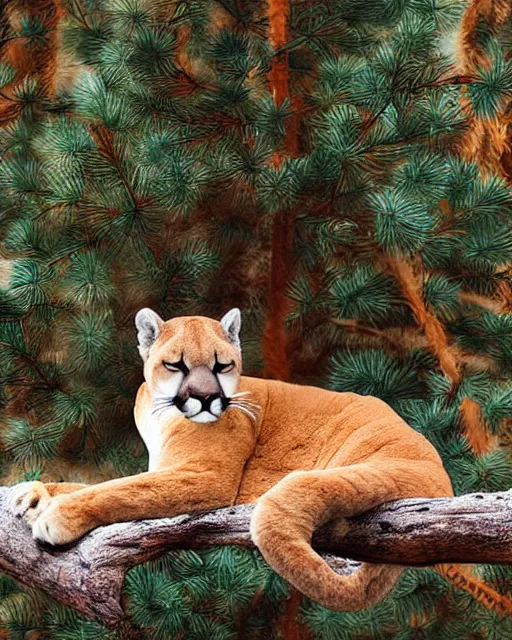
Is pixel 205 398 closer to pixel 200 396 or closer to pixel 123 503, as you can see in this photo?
pixel 200 396

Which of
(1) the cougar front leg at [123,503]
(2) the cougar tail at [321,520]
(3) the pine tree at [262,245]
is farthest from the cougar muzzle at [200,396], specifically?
(3) the pine tree at [262,245]

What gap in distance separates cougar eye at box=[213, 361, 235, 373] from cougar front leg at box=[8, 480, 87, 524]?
440 mm

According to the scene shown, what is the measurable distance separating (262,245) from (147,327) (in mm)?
1418

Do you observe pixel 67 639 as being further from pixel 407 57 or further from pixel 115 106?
pixel 407 57

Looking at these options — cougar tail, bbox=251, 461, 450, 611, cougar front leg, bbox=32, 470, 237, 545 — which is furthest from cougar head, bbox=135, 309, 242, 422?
cougar tail, bbox=251, 461, 450, 611

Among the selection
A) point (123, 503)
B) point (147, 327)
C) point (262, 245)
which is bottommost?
point (262, 245)

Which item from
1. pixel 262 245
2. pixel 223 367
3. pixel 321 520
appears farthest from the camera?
pixel 262 245

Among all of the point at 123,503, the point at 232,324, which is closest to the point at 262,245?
the point at 232,324

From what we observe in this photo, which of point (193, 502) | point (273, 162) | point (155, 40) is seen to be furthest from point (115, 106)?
point (193, 502)

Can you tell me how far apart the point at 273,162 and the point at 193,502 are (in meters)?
1.50

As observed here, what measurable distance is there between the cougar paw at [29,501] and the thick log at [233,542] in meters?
0.03

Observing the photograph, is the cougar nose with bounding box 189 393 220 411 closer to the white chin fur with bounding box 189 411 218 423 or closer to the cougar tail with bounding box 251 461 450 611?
the white chin fur with bounding box 189 411 218 423

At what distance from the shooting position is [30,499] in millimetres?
2457

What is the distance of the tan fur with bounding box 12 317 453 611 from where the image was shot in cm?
207
